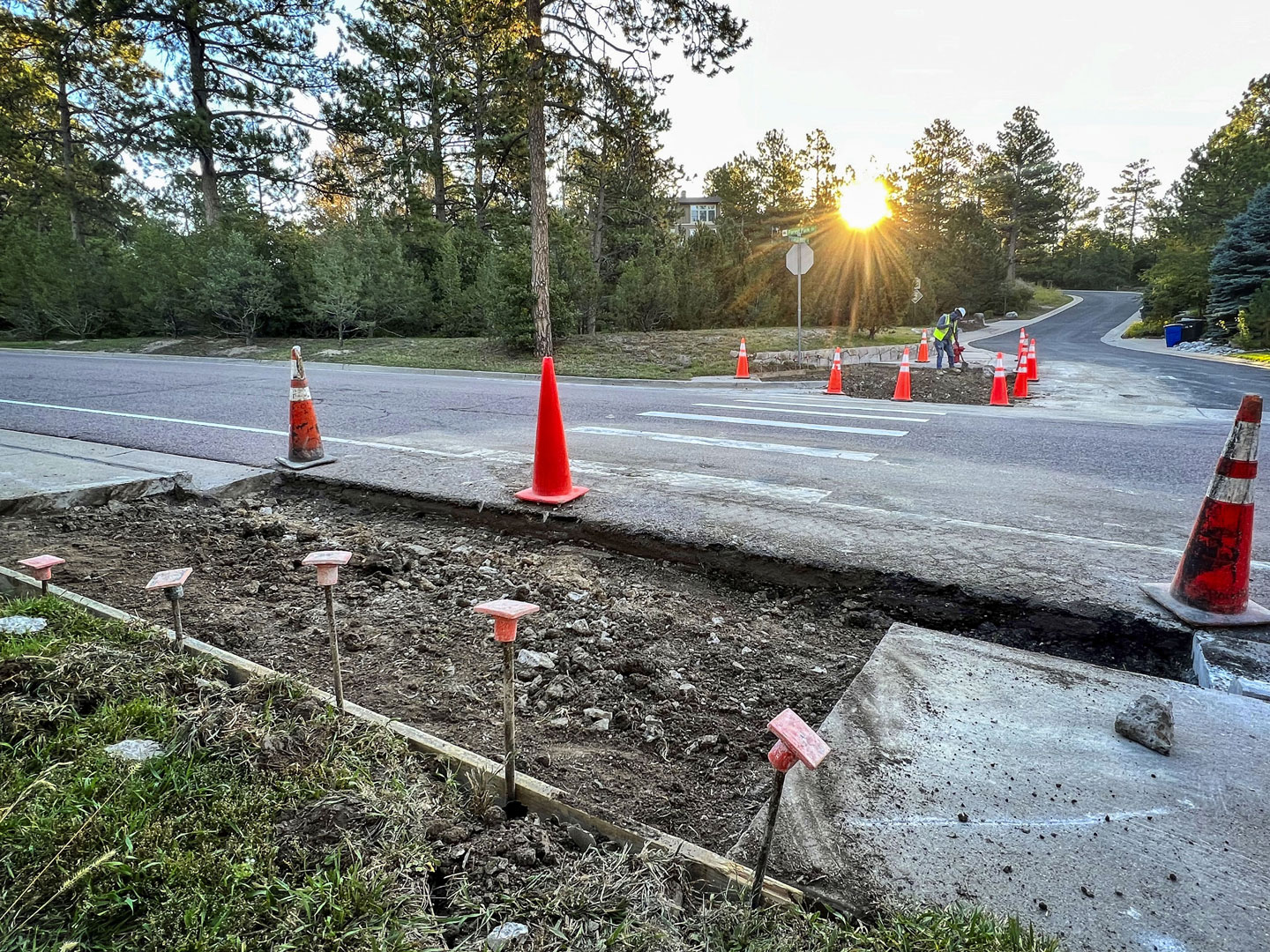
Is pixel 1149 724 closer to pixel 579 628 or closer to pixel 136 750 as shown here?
pixel 579 628

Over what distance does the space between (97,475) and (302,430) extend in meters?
1.39

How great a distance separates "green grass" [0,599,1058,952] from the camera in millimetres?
1413

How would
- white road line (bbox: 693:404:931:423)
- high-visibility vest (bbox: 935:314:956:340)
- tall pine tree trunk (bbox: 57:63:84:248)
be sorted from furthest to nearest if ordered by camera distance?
tall pine tree trunk (bbox: 57:63:84:248) < high-visibility vest (bbox: 935:314:956:340) < white road line (bbox: 693:404:931:423)

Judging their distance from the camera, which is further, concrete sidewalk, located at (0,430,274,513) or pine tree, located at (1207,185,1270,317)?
pine tree, located at (1207,185,1270,317)

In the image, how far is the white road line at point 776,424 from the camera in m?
7.54

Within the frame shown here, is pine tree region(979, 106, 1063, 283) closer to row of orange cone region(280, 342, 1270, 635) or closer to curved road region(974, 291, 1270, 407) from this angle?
curved road region(974, 291, 1270, 407)

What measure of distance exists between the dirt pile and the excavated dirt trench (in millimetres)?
10

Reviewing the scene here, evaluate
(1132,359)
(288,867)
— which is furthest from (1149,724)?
(1132,359)

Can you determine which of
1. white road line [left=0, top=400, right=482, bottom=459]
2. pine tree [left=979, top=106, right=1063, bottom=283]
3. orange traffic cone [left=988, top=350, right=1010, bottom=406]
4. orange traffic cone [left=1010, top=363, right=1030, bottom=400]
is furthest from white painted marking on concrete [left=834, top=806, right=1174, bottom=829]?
pine tree [left=979, top=106, right=1063, bottom=283]

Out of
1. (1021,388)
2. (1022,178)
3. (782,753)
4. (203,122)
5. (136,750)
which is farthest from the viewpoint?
(1022,178)

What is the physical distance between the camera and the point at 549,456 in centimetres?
456

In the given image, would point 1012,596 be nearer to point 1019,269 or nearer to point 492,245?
point 492,245

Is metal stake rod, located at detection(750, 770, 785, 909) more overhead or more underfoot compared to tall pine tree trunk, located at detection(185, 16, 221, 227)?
more underfoot

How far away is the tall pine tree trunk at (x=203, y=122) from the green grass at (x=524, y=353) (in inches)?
229
